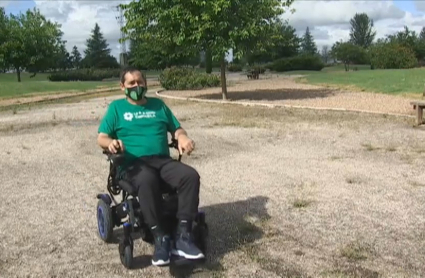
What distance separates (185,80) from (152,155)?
23421mm

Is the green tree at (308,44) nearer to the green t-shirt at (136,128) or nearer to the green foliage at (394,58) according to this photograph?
the green foliage at (394,58)

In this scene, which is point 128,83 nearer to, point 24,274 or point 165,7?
point 24,274

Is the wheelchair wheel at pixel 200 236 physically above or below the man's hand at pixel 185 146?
below

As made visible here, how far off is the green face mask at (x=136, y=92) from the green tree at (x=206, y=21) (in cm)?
1267

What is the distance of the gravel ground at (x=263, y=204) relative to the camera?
4.16m

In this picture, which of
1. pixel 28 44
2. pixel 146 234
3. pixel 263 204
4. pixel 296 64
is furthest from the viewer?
pixel 296 64

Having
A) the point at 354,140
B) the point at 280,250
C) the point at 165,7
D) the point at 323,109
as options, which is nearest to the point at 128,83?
the point at 280,250

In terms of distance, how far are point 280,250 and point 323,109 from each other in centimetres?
1082

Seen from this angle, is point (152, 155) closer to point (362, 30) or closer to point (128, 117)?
point (128, 117)

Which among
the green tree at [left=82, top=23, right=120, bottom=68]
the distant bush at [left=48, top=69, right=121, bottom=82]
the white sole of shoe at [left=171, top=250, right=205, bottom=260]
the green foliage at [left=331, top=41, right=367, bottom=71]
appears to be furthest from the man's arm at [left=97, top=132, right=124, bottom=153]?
the green tree at [left=82, top=23, right=120, bottom=68]

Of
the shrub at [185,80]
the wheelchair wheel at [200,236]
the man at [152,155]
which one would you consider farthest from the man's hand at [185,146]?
the shrub at [185,80]

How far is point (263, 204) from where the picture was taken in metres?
5.71

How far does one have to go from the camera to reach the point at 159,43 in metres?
18.8

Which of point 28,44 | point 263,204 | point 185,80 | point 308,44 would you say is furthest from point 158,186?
point 308,44
